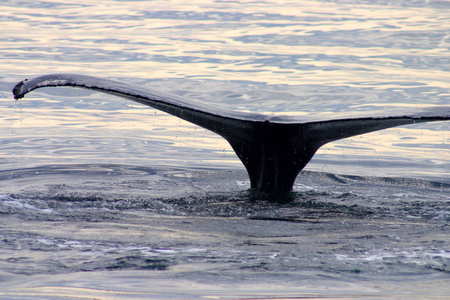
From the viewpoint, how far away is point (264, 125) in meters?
6.46

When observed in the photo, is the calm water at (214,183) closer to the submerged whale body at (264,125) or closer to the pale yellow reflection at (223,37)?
the pale yellow reflection at (223,37)

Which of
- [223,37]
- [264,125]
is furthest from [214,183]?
[223,37]

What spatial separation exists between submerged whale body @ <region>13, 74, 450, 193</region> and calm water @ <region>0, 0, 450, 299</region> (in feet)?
1.17

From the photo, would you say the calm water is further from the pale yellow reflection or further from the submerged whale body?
the submerged whale body

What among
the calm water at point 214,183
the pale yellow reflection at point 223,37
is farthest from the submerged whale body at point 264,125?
the pale yellow reflection at point 223,37

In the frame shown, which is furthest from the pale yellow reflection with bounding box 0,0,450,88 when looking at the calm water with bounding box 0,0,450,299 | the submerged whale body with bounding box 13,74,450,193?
the submerged whale body with bounding box 13,74,450,193

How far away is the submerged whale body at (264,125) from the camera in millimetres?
5742

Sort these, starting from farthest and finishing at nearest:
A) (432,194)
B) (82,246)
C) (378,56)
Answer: (378,56), (432,194), (82,246)

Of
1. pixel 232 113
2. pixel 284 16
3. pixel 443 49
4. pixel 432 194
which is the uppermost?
pixel 284 16

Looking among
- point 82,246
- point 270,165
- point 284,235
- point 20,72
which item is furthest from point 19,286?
point 20,72

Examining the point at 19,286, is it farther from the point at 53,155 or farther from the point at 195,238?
the point at 53,155

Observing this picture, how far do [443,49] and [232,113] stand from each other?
18024mm

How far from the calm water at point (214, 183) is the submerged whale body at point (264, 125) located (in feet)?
1.17

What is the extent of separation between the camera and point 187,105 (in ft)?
19.5
